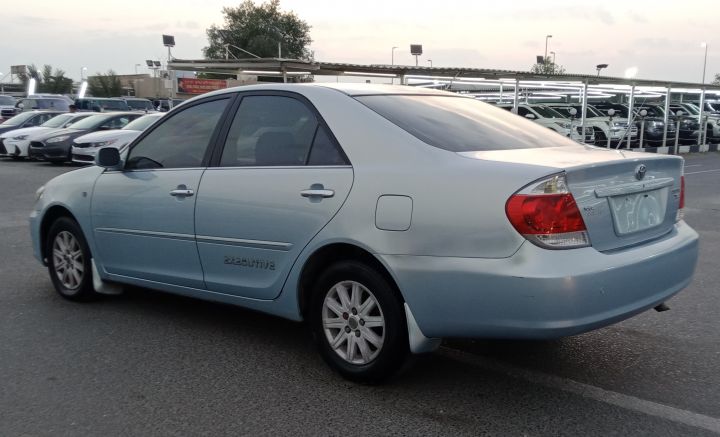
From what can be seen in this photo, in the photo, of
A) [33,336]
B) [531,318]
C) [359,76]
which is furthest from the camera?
[359,76]

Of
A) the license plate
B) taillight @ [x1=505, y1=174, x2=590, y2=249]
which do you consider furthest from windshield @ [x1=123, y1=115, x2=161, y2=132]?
taillight @ [x1=505, y1=174, x2=590, y2=249]

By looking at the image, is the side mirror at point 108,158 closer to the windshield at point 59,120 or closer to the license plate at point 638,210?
the license plate at point 638,210

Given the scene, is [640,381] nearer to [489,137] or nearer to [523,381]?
[523,381]

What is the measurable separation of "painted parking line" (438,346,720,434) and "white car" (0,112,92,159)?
18.7 metres

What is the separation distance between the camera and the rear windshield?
383 centimetres

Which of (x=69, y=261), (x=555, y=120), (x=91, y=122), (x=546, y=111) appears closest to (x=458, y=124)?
(x=69, y=261)

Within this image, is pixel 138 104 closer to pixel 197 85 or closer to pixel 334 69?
pixel 197 85

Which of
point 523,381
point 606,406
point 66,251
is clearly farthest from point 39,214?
point 606,406

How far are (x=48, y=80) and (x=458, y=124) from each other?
79440mm

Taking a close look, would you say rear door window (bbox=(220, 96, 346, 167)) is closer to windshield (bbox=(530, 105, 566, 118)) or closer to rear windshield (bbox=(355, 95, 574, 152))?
rear windshield (bbox=(355, 95, 574, 152))

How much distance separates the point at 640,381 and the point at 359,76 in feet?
44.7

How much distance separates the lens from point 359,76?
16.8 m

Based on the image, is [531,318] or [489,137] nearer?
[531,318]

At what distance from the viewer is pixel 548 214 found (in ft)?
10.5
